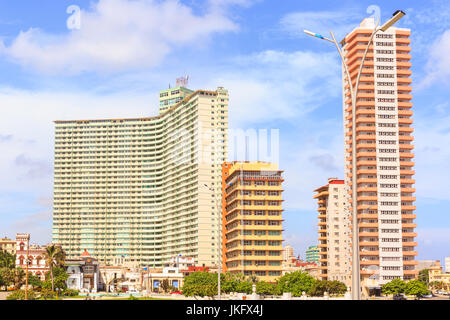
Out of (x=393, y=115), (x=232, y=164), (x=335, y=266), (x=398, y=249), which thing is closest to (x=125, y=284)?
(x=232, y=164)

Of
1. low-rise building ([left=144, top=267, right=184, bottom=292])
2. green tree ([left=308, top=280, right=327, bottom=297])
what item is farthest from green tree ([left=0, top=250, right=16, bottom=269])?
green tree ([left=308, top=280, right=327, bottom=297])

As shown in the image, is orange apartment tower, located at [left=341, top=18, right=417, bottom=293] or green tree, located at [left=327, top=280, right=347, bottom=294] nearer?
green tree, located at [left=327, top=280, right=347, bottom=294]

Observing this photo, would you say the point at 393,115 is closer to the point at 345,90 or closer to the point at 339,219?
the point at 345,90

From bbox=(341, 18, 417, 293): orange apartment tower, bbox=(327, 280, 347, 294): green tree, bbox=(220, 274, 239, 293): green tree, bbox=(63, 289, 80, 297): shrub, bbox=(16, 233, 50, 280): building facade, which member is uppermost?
bbox=(341, 18, 417, 293): orange apartment tower

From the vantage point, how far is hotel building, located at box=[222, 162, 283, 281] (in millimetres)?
153500

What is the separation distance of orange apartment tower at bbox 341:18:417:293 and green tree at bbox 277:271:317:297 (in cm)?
4735

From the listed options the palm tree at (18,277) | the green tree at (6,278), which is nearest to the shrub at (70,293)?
the palm tree at (18,277)

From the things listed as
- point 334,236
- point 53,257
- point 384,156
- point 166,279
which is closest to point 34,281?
point 53,257

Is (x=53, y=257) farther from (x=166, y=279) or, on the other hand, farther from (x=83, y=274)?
(x=166, y=279)

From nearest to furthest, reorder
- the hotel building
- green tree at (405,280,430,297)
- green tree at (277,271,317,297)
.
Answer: green tree at (277,271,317,297) < green tree at (405,280,430,297) < the hotel building

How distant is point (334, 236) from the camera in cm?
19300

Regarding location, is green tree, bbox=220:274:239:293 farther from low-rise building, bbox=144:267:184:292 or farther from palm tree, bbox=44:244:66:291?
low-rise building, bbox=144:267:184:292

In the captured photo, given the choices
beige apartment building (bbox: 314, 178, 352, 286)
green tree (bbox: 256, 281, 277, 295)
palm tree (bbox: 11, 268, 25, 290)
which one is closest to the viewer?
green tree (bbox: 256, 281, 277, 295)

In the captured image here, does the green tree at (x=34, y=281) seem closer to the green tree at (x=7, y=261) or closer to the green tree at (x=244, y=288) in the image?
the green tree at (x=7, y=261)
